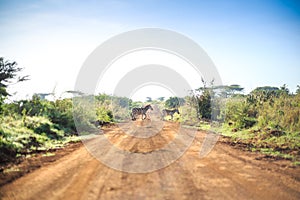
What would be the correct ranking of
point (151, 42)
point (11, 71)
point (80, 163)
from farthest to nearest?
point (151, 42), point (11, 71), point (80, 163)

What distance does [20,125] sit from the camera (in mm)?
9977

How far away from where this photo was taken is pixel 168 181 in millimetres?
5543

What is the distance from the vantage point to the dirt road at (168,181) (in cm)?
470

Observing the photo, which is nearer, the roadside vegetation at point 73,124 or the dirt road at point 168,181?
the dirt road at point 168,181

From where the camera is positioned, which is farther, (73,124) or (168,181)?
(73,124)

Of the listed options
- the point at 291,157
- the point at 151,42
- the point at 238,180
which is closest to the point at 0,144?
the point at 238,180

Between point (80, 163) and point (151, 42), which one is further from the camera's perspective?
point (151, 42)

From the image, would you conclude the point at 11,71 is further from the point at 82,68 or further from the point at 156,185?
the point at 156,185

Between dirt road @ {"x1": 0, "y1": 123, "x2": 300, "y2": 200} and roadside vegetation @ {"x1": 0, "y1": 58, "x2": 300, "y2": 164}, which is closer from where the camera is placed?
dirt road @ {"x1": 0, "y1": 123, "x2": 300, "y2": 200}

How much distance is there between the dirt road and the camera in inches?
185

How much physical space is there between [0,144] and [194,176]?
18.4ft

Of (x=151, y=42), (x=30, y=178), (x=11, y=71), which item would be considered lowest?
(x=30, y=178)

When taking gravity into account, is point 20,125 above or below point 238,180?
above

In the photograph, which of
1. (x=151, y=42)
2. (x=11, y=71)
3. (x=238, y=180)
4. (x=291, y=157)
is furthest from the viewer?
(x=151, y=42)
